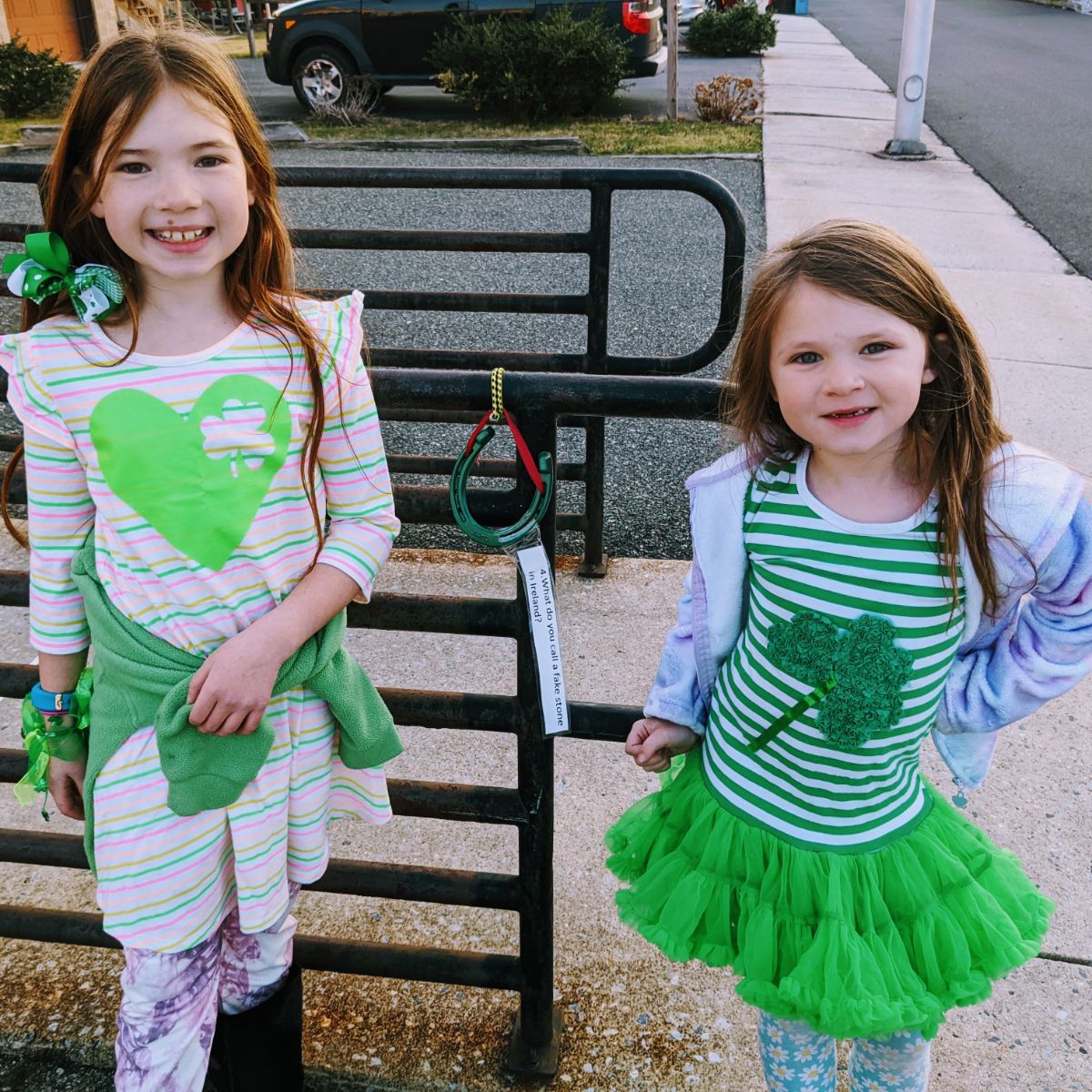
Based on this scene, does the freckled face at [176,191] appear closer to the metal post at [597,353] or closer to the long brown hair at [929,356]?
the long brown hair at [929,356]

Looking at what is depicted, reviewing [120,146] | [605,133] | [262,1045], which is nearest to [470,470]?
[120,146]

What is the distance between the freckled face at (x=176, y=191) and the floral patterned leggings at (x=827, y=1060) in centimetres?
135

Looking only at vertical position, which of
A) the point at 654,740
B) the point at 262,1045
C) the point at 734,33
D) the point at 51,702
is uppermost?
the point at 51,702

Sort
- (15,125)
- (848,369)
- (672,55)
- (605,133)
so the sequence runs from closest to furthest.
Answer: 1. (848,369)
2. (605,133)
3. (672,55)
4. (15,125)

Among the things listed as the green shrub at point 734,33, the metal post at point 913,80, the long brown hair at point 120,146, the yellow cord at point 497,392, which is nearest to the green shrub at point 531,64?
the metal post at point 913,80

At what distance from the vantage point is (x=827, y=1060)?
1.68 m

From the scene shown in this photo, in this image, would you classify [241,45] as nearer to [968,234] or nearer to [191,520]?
[968,234]

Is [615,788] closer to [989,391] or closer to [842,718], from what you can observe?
[842,718]

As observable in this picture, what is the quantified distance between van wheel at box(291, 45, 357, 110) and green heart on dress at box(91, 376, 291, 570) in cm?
1214

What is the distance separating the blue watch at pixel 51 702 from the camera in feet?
4.89

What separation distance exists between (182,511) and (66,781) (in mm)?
446

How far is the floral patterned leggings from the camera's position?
64.3 inches

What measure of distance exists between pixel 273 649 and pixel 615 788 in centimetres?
155

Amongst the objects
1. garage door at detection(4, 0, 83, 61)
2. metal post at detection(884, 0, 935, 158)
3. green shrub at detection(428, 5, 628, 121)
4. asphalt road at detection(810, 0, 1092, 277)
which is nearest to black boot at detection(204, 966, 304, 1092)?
asphalt road at detection(810, 0, 1092, 277)
